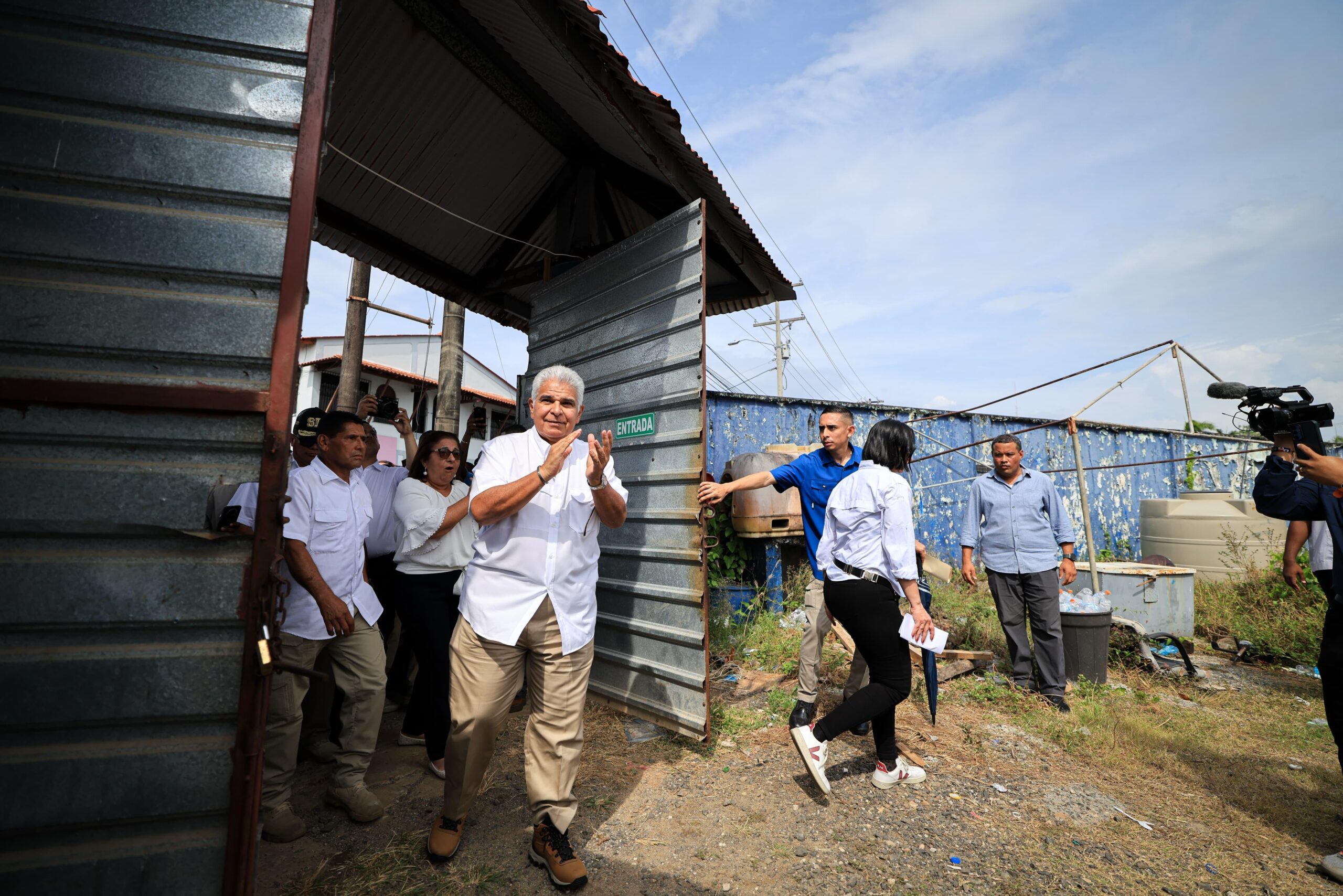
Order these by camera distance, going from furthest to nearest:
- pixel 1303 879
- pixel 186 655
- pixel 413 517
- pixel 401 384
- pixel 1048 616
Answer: pixel 401 384 < pixel 1048 616 < pixel 413 517 < pixel 1303 879 < pixel 186 655

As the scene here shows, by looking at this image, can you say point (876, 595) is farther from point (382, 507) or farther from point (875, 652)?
point (382, 507)

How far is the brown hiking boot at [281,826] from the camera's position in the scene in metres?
2.71

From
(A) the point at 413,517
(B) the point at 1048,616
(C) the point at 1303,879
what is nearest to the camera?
(C) the point at 1303,879

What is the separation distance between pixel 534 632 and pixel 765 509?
444 cm

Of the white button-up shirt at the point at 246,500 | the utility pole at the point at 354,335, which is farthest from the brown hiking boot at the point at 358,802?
the utility pole at the point at 354,335

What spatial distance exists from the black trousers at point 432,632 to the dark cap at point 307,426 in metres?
1.23

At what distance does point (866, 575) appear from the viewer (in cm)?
322

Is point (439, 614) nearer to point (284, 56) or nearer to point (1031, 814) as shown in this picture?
point (284, 56)

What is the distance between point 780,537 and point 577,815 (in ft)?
13.7

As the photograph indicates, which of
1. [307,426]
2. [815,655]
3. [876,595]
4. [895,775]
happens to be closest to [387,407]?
[307,426]

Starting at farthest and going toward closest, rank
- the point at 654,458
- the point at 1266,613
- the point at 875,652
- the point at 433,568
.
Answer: the point at 1266,613, the point at 654,458, the point at 433,568, the point at 875,652

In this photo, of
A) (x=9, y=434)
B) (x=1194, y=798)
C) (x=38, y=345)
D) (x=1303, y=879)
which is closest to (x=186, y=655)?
(x=9, y=434)

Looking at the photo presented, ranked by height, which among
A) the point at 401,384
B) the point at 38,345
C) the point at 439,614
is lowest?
the point at 439,614

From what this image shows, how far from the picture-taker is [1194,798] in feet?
11.1
